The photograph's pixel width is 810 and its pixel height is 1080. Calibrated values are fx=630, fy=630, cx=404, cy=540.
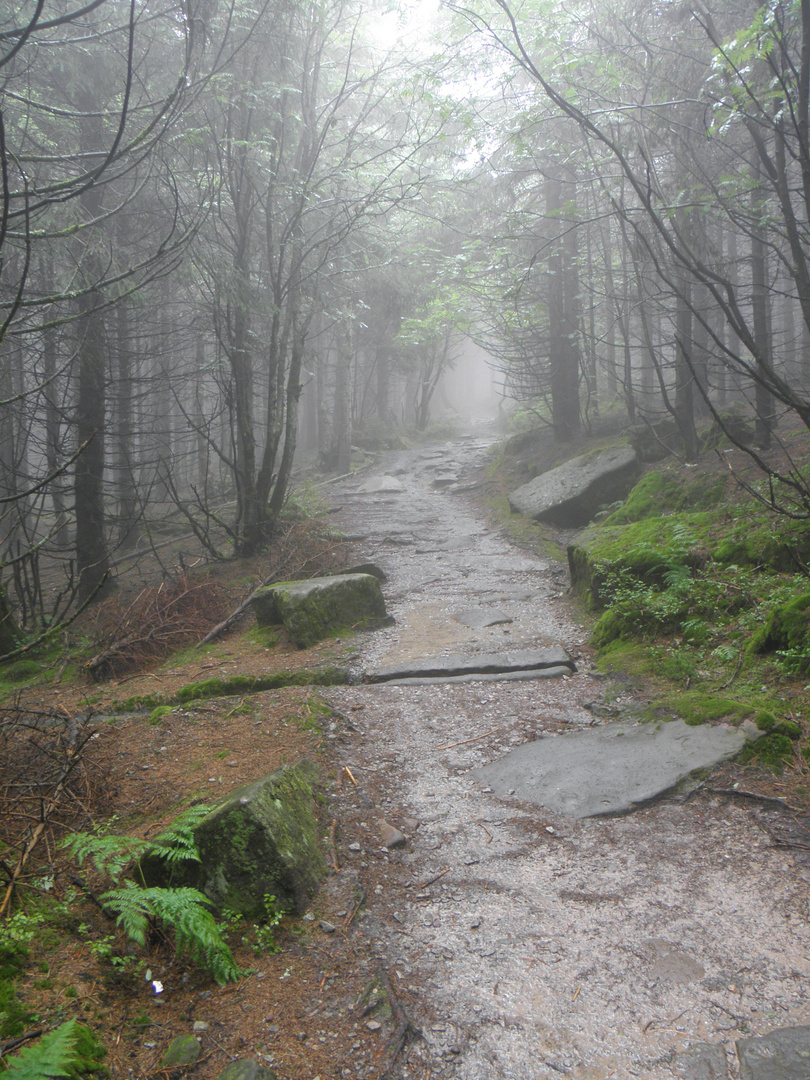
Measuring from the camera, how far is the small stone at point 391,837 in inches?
122

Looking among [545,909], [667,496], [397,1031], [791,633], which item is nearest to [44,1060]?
[397,1031]

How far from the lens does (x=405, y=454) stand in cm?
2234

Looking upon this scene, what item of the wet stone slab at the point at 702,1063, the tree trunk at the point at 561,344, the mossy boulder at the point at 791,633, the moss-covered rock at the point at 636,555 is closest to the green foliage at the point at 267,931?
the wet stone slab at the point at 702,1063

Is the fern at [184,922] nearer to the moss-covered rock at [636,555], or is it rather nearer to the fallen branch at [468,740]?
the fallen branch at [468,740]

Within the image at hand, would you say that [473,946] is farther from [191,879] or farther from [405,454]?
[405,454]

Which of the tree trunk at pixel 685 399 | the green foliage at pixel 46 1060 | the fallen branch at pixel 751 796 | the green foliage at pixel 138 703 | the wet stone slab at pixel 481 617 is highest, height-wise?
the tree trunk at pixel 685 399

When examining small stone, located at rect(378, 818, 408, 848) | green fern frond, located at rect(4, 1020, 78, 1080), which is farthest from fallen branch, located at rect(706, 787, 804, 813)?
green fern frond, located at rect(4, 1020, 78, 1080)

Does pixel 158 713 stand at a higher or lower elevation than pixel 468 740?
higher

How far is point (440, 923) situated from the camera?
2.58 m

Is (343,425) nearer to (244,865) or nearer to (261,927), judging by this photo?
(244,865)

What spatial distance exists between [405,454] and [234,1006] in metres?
20.8

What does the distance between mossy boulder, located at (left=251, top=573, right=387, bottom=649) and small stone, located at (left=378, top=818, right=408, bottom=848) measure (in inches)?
114

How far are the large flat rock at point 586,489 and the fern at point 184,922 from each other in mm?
8988

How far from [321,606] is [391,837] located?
3315 mm
